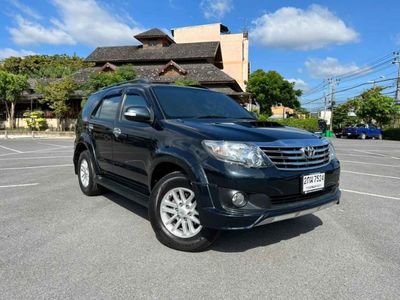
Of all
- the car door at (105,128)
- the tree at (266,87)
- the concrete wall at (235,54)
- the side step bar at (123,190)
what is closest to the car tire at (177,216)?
the side step bar at (123,190)

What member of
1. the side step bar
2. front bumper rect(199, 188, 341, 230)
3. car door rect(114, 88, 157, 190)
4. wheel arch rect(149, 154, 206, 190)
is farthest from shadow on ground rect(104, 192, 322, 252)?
wheel arch rect(149, 154, 206, 190)

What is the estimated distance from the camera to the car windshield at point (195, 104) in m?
4.43

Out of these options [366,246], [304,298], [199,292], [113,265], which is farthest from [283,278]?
[113,265]

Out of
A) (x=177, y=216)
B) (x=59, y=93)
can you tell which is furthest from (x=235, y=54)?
(x=177, y=216)

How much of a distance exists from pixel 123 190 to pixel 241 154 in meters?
2.07

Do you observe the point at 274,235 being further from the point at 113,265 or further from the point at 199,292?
the point at 113,265

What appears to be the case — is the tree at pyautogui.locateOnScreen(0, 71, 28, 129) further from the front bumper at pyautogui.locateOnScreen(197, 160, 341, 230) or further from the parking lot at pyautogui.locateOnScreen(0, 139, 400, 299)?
the front bumper at pyautogui.locateOnScreen(197, 160, 341, 230)

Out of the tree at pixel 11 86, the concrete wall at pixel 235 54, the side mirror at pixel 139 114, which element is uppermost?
the concrete wall at pixel 235 54

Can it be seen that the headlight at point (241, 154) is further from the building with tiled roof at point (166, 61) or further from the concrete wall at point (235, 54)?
the concrete wall at point (235, 54)

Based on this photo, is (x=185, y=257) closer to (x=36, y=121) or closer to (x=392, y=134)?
(x=36, y=121)

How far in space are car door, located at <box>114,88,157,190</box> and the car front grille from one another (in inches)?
55.6

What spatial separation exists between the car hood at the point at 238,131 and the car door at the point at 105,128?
1474mm

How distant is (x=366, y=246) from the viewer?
3934 millimetres

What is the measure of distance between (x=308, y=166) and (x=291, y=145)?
0.33 metres
